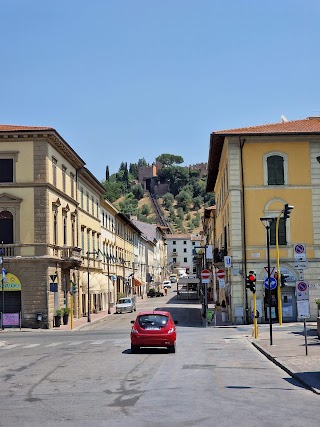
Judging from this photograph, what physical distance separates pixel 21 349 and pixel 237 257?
1771 centimetres

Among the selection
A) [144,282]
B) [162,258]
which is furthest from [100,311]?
[162,258]

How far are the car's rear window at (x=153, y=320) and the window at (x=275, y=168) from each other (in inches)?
802

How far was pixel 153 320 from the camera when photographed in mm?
23797

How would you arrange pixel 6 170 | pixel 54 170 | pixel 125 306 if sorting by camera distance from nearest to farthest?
pixel 6 170 < pixel 54 170 < pixel 125 306

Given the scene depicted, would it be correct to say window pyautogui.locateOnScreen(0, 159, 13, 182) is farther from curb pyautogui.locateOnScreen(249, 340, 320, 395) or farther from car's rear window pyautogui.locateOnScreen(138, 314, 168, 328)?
curb pyautogui.locateOnScreen(249, 340, 320, 395)

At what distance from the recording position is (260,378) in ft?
53.3

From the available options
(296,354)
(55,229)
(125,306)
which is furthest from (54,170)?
(296,354)

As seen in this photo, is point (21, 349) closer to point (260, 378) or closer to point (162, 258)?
point (260, 378)

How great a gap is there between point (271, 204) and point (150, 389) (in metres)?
29.1

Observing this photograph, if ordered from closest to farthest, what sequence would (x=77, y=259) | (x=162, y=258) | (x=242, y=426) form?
(x=242, y=426), (x=77, y=259), (x=162, y=258)

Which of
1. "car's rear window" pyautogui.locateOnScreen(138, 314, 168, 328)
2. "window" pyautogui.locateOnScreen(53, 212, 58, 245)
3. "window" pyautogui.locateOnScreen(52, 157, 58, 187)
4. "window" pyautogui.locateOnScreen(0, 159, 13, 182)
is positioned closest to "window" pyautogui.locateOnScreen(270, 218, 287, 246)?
"window" pyautogui.locateOnScreen(53, 212, 58, 245)

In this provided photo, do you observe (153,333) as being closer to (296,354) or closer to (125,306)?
(296,354)

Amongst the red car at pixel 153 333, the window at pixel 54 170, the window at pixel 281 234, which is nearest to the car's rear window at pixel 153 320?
the red car at pixel 153 333

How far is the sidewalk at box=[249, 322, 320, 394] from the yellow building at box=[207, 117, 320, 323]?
810 centimetres
